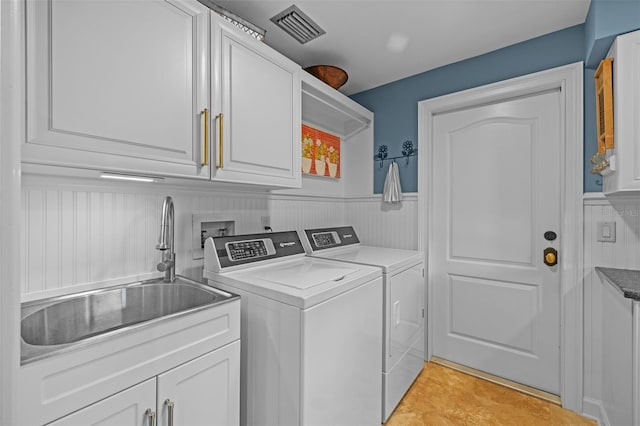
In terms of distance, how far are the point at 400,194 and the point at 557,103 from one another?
122cm

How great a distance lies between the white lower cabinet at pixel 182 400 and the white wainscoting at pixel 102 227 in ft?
2.11

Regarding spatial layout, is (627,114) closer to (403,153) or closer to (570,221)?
(570,221)

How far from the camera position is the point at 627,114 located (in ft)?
4.86

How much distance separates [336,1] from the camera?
165 cm

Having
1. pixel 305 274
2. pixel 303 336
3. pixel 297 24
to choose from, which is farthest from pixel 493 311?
pixel 297 24

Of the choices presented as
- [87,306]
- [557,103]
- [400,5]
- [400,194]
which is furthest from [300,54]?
[87,306]

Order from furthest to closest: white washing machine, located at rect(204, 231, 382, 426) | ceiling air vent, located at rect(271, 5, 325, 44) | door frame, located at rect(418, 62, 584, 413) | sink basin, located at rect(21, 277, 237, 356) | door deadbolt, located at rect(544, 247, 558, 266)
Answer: door deadbolt, located at rect(544, 247, 558, 266)
door frame, located at rect(418, 62, 584, 413)
ceiling air vent, located at rect(271, 5, 325, 44)
white washing machine, located at rect(204, 231, 382, 426)
sink basin, located at rect(21, 277, 237, 356)

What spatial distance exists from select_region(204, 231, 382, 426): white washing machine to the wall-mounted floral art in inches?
40.4

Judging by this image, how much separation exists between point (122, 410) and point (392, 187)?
226 cm

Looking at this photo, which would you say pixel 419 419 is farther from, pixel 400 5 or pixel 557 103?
pixel 400 5

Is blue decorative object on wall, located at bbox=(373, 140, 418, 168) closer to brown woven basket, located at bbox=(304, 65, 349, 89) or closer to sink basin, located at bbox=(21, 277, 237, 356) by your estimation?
brown woven basket, located at bbox=(304, 65, 349, 89)

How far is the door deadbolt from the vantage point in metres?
1.99

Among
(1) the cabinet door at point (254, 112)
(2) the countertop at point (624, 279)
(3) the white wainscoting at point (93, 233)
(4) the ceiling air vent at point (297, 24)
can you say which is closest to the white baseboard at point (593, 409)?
(2) the countertop at point (624, 279)


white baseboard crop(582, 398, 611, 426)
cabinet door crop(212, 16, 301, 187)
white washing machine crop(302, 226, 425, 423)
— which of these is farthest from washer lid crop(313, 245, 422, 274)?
white baseboard crop(582, 398, 611, 426)
